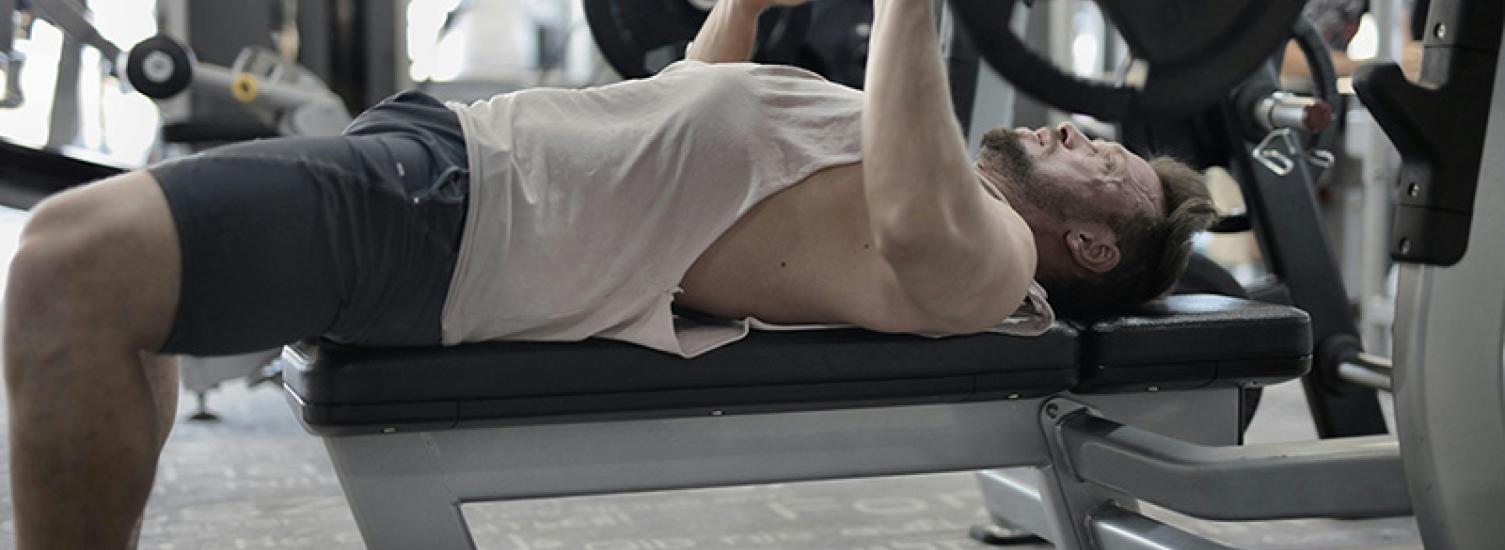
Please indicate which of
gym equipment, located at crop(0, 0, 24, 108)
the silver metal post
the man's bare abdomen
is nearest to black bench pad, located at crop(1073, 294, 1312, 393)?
the man's bare abdomen

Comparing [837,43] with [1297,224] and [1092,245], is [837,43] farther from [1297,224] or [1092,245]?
[1092,245]

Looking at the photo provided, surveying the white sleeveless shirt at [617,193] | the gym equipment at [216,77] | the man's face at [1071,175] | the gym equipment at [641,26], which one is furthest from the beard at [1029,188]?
the gym equipment at [216,77]

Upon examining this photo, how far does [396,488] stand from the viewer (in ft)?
4.71

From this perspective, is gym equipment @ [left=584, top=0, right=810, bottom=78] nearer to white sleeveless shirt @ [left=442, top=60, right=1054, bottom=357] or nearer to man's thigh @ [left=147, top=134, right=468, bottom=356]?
white sleeveless shirt @ [left=442, top=60, right=1054, bottom=357]

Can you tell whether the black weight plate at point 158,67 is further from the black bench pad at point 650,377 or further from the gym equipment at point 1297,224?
the gym equipment at point 1297,224

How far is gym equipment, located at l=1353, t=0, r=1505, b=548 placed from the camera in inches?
55.3

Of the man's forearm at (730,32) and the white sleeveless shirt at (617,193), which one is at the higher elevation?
the man's forearm at (730,32)

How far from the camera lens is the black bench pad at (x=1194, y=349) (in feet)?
5.30

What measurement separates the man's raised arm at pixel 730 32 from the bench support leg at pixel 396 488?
668 millimetres

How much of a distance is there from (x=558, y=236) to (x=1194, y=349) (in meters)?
0.72

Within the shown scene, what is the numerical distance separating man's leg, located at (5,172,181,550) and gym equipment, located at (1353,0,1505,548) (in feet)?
3.69

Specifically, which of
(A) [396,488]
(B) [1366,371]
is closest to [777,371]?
(A) [396,488]

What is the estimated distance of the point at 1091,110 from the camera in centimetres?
195

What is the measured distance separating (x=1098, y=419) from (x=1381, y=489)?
1.03 ft
